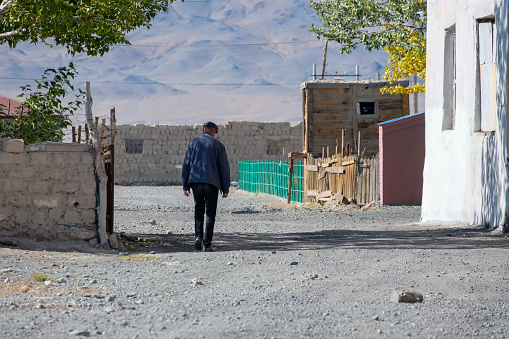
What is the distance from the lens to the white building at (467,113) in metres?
11.0

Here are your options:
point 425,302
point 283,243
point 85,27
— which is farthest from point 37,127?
point 425,302

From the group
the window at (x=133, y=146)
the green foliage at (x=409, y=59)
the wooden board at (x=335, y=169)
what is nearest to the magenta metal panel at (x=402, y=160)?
the wooden board at (x=335, y=169)

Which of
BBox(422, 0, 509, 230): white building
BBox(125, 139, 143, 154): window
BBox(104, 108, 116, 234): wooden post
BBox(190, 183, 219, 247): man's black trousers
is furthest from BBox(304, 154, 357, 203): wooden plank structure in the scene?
BBox(125, 139, 143, 154): window

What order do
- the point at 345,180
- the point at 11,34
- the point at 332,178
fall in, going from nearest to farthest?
the point at 11,34
the point at 345,180
the point at 332,178

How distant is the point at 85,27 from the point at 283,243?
174 inches

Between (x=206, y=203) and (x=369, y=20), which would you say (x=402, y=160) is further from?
(x=206, y=203)

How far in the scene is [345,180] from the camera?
64.3ft

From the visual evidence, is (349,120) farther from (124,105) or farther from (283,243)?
(124,105)

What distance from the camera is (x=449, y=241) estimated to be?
1005cm

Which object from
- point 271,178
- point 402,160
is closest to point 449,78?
point 402,160

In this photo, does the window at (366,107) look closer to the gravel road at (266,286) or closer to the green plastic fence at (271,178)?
the green plastic fence at (271,178)

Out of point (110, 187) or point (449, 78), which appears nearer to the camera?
point (110, 187)

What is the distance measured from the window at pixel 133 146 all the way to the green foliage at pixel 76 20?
79.1 feet

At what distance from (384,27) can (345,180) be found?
581cm
